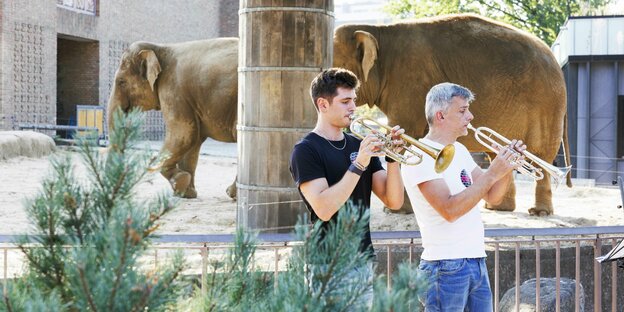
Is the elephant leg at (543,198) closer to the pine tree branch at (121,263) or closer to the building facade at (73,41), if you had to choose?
the pine tree branch at (121,263)

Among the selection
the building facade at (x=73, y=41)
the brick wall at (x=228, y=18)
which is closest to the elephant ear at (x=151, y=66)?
the building facade at (x=73, y=41)

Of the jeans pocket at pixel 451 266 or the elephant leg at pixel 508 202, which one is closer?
the jeans pocket at pixel 451 266

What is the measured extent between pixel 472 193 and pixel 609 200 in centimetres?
964

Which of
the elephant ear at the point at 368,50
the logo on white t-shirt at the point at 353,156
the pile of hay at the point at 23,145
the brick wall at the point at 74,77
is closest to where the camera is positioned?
the logo on white t-shirt at the point at 353,156

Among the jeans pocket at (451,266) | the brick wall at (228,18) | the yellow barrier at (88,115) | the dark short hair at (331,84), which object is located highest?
the brick wall at (228,18)

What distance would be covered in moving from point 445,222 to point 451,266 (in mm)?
182

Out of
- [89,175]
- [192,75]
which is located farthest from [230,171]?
[89,175]

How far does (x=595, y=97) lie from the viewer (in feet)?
74.3

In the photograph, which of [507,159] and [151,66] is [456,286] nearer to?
[507,159]

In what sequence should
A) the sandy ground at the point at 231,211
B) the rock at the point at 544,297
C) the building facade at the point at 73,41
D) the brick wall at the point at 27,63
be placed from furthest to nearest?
the building facade at the point at 73,41 < the brick wall at the point at 27,63 < the sandy ground at the point at 231,211 < the rock at the point at 544,297

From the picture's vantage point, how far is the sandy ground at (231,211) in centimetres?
1016

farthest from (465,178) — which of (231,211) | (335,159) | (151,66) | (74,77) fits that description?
(74,77)

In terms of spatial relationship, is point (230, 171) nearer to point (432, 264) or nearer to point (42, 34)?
point (42, 34)

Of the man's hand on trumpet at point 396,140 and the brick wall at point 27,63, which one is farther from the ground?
the brick wall at point 27,63
